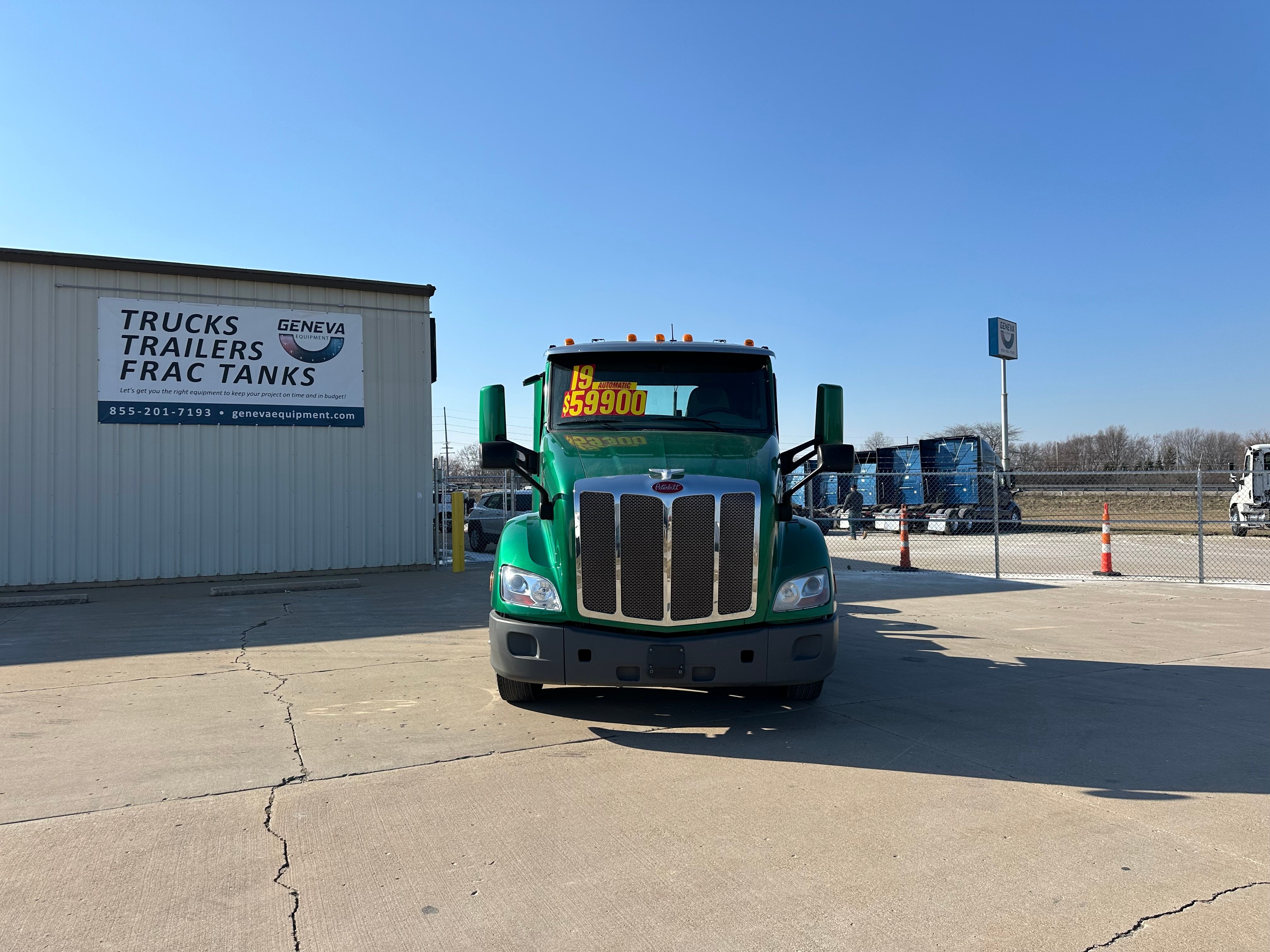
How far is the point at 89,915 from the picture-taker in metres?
3.05

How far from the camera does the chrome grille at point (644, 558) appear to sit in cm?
512

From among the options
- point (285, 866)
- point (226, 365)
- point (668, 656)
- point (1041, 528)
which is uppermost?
point (226, 365)

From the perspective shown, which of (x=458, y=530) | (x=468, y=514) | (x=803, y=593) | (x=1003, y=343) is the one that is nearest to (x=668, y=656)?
(x=803, y=593)

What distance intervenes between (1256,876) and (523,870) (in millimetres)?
2907

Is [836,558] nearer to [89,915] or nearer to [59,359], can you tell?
[59,359]

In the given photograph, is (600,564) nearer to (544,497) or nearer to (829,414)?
(544,497)

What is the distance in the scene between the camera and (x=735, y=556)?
203 inches

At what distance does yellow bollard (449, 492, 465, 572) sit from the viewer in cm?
1570

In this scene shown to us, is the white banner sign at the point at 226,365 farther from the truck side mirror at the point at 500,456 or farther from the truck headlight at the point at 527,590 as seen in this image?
the truck headlight at the point at 527,590

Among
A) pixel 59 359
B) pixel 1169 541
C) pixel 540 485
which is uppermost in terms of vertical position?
pixel 59 359

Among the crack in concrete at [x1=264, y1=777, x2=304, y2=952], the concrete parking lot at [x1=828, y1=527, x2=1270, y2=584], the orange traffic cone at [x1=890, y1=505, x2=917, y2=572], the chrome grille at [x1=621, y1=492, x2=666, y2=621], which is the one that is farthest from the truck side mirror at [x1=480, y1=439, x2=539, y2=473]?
the orange traffic cone at [x1=890, y1=505, x2=917, y2=572]

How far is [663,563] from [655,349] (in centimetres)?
201

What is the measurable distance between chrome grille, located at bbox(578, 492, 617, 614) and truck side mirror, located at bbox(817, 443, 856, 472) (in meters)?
1.67

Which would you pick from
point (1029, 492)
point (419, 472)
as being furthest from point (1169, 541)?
point (419, 472)
